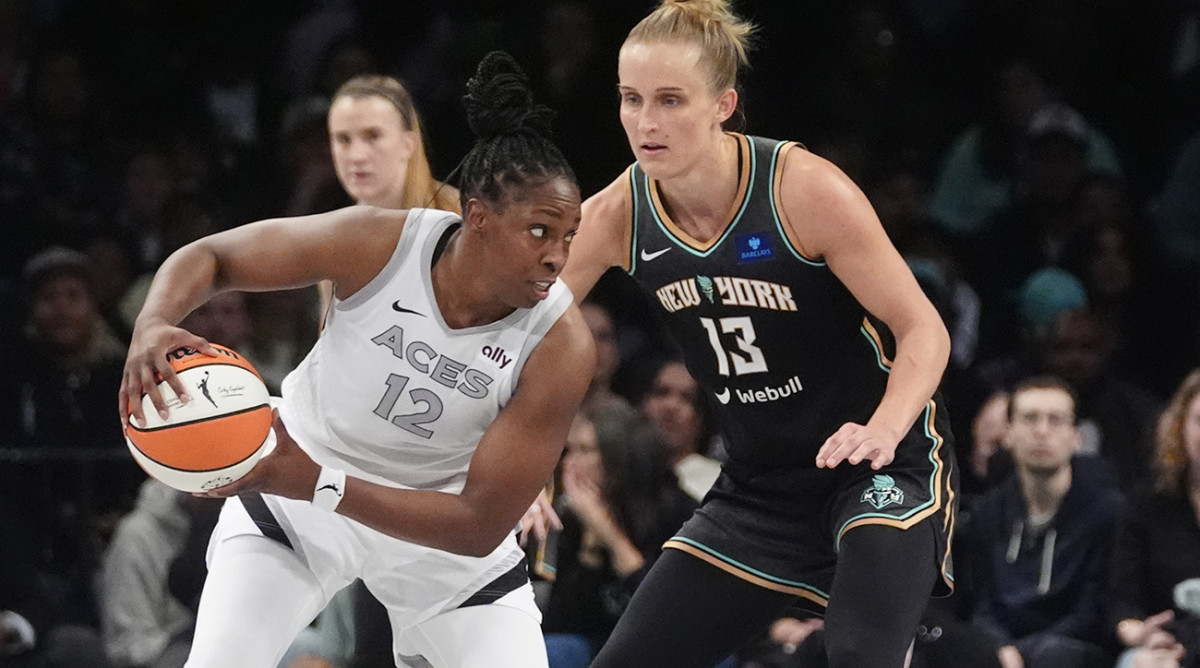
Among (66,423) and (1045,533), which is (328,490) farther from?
(66,423)

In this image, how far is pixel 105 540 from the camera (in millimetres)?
6160

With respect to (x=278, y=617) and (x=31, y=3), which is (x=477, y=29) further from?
(x=278, y=617)

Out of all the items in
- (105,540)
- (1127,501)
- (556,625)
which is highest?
(1127,501)

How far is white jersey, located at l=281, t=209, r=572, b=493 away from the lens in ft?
11.0

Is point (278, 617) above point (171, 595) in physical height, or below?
above

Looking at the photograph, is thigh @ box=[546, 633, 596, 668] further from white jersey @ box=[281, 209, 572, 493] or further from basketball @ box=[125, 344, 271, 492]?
basketball @ box=[125, 344, 271, 492]

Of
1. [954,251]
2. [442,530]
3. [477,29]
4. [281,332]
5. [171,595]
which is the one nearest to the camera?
[442,530]

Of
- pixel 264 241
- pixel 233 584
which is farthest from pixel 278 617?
pixel 264 241

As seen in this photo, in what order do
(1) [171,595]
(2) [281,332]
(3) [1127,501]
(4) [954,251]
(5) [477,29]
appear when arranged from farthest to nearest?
(5) [477,29] < (4) [954,251] < (2) [281,332] < (1) [171,595] < (3) [1127,501]

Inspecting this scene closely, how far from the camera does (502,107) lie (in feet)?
10.7

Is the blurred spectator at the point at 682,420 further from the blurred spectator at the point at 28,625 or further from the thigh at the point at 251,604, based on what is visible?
the thigh at the point at 251,604

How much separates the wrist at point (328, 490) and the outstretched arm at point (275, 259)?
32cm

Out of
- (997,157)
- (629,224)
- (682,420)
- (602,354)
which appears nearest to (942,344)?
(629,224)

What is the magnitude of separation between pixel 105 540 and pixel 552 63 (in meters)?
2.89
